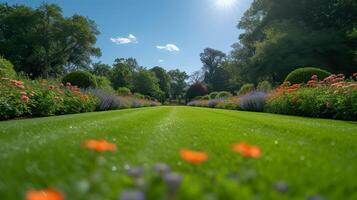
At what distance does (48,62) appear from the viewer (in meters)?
42.9

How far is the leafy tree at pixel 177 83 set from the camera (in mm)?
81125

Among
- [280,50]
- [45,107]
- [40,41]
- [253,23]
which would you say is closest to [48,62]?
[40,41]

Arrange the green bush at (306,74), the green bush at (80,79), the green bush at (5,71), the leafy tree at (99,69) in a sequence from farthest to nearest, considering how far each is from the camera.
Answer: the leafy tree at (99,69), the green bush at (80,79), the green bush at (306,74), the green bush at (5,71)

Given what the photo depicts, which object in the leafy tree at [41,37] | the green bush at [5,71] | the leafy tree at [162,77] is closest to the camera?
the green bush at [5,71]

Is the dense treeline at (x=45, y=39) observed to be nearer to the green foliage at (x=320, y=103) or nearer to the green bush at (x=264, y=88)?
the green bush at (x=264, y=88)

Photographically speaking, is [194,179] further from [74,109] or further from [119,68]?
[119,68]

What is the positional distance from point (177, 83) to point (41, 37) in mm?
46271

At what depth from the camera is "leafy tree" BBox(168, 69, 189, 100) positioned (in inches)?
3194

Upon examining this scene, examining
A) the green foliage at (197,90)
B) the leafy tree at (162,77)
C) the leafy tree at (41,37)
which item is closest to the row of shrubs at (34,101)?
the leafy tree at (41,37)

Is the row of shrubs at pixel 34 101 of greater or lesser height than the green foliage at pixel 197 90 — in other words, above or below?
below

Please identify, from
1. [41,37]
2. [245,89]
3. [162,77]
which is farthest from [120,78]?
[245,89]

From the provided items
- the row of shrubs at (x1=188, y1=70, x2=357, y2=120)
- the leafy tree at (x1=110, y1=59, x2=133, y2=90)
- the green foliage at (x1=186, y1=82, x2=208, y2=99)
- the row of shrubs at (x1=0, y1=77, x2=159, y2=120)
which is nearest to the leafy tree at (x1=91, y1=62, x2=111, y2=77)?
the leafy tree at (x1=110, y1=59, x2=133, y2=90)

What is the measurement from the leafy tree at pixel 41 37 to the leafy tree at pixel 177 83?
38085mm

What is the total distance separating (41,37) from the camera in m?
42.2
